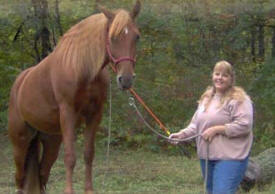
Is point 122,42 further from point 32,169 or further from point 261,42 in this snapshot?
point 261,42

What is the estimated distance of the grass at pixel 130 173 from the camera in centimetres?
949

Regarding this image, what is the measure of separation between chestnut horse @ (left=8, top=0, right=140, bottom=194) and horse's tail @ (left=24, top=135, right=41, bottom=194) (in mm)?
549

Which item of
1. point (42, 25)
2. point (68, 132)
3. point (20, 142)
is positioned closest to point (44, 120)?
point (68, 132)

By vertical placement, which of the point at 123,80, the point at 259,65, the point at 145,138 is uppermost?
the point at 123,80

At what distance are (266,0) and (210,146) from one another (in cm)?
868

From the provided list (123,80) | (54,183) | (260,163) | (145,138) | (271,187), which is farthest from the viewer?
(145,138)

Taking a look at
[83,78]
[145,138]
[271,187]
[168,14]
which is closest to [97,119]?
[83,78]

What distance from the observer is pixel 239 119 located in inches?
214

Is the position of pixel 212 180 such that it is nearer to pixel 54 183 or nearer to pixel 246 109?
pixel 246 109

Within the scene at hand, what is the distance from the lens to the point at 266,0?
13711mm

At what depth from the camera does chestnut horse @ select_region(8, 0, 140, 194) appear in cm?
662

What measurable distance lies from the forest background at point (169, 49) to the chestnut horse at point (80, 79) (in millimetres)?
5534

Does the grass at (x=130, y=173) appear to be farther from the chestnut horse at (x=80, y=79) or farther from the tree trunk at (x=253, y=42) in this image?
the tree trunk at (x=253, y=42)

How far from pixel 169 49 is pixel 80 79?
283 inches
